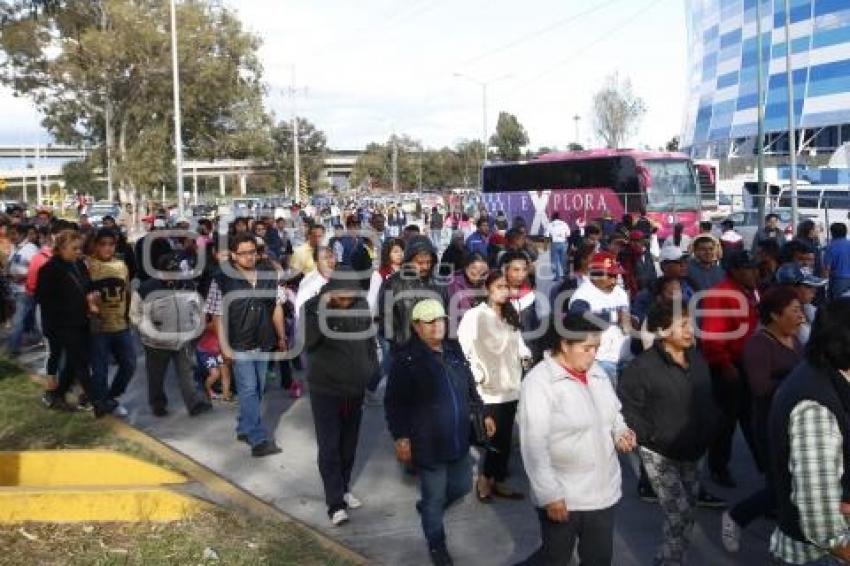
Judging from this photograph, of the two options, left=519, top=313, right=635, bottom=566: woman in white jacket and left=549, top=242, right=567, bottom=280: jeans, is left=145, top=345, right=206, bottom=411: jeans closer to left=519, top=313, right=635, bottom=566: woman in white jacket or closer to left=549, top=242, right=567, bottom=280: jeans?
left=519, top=313, right=635, bottom=566: woman in white jacket

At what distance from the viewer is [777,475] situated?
3250mm

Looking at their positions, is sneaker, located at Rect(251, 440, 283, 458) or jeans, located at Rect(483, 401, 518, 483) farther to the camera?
sneaker, located at Rect(251, 440, 283, 458)

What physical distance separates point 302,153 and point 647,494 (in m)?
74.5

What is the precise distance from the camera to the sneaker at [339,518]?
5746 millimetres

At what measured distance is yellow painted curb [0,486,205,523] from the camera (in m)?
5.58

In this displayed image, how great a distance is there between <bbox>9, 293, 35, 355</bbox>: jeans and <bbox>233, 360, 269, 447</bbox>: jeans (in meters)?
5.30

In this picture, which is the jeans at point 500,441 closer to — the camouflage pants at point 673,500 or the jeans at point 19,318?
the camouflage pants at point 673,500

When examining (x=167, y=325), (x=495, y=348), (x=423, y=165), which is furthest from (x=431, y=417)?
(x=423, y=165)

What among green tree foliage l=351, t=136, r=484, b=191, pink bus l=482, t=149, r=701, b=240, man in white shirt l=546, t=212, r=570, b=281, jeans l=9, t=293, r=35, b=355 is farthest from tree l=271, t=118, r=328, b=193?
jeans l=9, t=293, r=35, b=355

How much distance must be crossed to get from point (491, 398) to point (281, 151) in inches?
2807

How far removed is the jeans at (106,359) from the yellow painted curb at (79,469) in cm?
151

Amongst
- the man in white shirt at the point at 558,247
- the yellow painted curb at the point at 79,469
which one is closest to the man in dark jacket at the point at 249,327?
the yellow painted curb at the point at 79,469

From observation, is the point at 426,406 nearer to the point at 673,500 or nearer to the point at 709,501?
the point at 673,500

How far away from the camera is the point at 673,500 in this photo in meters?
4.60
